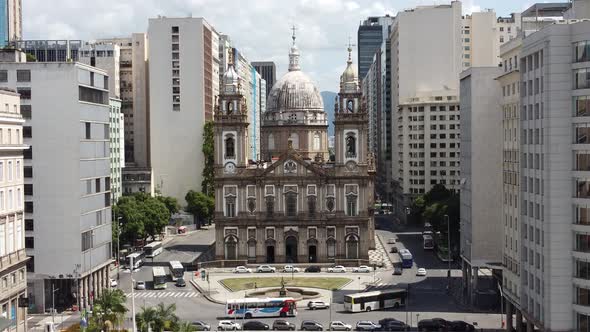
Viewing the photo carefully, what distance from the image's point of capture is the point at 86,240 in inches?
3802

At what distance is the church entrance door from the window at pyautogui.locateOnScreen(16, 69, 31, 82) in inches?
2125

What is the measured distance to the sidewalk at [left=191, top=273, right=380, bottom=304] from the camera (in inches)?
4271

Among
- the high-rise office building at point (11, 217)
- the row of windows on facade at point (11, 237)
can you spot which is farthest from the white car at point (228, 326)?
the row of windows on facade at point (11, 237)

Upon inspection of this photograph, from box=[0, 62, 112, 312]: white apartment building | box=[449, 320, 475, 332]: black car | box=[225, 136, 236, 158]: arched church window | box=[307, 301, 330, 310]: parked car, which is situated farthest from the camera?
box=[225, 136, 236, 158]: arched church window

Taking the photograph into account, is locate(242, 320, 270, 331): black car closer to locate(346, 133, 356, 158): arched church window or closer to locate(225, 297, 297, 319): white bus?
locate(225, 297, 297, 319): white bus

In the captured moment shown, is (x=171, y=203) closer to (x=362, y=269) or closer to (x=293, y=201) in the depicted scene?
(x=293, y=201)

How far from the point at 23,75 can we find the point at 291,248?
55.5 m

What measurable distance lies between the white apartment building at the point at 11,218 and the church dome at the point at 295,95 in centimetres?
7595

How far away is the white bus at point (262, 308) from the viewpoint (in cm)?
9669

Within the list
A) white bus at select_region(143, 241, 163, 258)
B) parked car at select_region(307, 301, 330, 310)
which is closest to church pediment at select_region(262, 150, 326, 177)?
white bus at select_region(143, 241, 163, 258)

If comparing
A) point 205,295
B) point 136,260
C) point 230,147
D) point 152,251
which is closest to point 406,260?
point 230,147

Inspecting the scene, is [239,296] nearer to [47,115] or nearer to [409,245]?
[47,115]

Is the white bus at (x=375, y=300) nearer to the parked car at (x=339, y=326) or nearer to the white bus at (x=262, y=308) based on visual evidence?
the white bus at (x=262, y=308)

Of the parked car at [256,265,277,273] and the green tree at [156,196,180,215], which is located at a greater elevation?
the green tree at [156,196,180,215]
